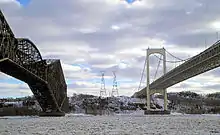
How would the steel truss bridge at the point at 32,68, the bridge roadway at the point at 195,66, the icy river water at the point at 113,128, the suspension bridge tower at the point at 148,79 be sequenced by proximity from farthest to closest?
the suspension bridge tower at the point at 148,79, the bridge roadway at the point at 195,66, the steel truss bridge at the point at 32,68, the icy river water at the point at 113,128

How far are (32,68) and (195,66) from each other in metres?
29.5

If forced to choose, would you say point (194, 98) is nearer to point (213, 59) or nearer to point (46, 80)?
point (46, 80)

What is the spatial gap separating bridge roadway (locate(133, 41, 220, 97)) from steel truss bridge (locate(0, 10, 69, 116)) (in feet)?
83.0

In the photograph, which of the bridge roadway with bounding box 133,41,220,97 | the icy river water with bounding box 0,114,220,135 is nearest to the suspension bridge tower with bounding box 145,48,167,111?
the bridge roadway with bounding box 133,41,220,97

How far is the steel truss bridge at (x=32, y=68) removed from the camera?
195ft

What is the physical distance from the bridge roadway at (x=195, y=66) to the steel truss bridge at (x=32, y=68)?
25.3 m

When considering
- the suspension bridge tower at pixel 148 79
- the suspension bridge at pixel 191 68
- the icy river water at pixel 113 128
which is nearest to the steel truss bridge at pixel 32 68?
the icy river water at pixel 113 128

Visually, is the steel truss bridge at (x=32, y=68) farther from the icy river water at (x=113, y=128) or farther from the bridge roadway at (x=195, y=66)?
the bridge roadway at (x=195, y=66)

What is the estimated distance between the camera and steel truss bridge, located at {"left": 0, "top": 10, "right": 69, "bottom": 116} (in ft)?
195

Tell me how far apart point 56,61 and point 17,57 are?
130 feet

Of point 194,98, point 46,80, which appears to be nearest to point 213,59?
point 46,80

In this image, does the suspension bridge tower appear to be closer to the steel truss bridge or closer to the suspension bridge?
the suspension bridge

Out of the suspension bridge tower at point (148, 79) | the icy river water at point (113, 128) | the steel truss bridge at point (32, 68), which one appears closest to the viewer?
the icy river water at point (113, 128)

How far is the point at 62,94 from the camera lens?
11550 centimetres
